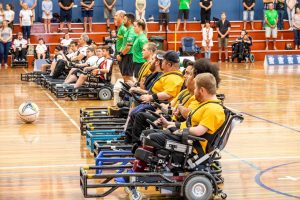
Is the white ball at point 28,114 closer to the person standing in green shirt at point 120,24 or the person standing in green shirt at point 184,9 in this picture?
the person standing in green shirt at point 120,24

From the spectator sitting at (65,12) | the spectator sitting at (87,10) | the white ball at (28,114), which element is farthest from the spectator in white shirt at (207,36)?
the white ball at (28,114)

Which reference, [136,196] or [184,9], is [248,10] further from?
[136,196]

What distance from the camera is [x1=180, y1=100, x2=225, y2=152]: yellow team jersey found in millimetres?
7531

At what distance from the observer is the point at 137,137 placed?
9703 millimetres

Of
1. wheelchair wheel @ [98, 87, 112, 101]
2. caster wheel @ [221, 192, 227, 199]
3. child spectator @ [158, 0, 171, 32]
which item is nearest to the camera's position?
caster wheel @ [221, 192, 227, 199]

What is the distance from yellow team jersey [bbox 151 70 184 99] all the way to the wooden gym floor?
3.98 ft

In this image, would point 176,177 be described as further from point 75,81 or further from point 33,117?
point 75,81

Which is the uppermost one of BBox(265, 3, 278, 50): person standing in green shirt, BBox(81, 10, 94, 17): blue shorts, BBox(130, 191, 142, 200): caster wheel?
BBox(81, 10, 94, 17): blue shorts

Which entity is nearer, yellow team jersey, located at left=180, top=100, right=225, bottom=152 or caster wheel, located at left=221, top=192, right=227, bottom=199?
yellow team jersey, located at left=180, top=100, right=225, bottom=152

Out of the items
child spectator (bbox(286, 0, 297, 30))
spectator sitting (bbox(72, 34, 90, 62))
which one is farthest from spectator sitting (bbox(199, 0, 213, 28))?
spectator sitting (bbox(72, 34, 90, 62))

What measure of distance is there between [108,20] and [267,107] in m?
17.7

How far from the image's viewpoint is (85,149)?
36.6ft

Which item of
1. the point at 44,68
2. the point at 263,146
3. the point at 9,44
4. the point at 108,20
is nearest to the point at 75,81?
the point at 44,68

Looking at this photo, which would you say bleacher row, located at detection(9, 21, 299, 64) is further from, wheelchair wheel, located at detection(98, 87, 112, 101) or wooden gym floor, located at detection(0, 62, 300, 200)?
wheelchair wheel, located at detection(98, 87, 112, 101)
